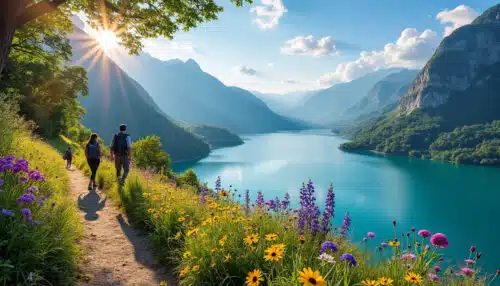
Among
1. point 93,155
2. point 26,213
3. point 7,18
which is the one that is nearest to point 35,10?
point 7,18

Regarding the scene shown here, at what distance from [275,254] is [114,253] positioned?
14.5 ft

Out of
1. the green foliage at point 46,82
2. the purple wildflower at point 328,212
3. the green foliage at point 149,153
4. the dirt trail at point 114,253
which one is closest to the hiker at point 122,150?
the dirt trail at point 114,253

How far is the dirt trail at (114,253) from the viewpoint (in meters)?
5.07

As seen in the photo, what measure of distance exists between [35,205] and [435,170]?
15282 cm

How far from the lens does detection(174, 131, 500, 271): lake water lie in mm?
57031

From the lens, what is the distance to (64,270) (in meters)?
4.36

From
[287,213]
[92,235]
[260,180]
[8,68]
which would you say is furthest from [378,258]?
[260,180]

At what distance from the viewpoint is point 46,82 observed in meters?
33.8

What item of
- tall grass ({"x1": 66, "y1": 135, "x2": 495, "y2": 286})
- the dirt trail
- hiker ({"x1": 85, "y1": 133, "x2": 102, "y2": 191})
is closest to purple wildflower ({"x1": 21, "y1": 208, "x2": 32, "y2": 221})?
the dirt trail

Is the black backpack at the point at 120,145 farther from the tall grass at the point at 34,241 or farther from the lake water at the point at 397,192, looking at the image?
the lake water at the point at 397,192

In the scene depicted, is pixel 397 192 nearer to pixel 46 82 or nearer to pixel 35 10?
pixel 46 82

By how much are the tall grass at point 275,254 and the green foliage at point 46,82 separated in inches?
580

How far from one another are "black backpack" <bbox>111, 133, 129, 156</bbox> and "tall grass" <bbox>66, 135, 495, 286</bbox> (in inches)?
184

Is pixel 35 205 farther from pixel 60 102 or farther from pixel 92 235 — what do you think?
pixel 60 102
